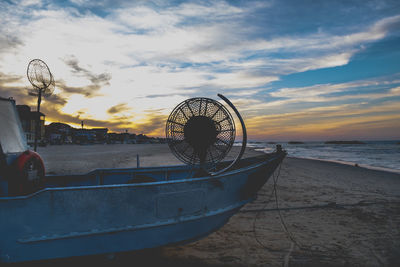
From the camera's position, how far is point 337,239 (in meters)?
4.59

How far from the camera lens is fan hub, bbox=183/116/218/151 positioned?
4.18m

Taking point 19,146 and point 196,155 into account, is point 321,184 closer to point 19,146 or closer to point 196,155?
point 196,155

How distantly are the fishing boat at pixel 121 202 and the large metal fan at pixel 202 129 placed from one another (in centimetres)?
2

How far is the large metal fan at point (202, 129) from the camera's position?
4164 mm

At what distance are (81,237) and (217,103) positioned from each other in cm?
302

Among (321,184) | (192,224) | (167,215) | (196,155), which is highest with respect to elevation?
(196,155)

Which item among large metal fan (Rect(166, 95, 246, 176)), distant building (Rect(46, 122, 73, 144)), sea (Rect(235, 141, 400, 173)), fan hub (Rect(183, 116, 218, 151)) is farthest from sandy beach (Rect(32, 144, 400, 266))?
distant building (Rect(46, 122, 73, 144))

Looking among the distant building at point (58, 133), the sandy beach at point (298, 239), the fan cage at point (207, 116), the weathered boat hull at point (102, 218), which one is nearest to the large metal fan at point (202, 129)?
the fan cage at point (207, 116)

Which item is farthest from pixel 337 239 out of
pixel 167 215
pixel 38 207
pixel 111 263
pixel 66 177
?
pixel 66 177

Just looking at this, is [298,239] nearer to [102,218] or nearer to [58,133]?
[102,218]

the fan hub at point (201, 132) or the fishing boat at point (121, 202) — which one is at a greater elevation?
the fan hub at point (201, 132)

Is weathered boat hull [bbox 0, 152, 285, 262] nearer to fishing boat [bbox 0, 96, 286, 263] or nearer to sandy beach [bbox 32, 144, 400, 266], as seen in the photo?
fishing boat [bbox 0, 96, 286, 263]

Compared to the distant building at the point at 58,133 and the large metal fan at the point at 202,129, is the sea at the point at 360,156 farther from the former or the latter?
the distant building at the point at 58,133

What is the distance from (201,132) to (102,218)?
2151mm
